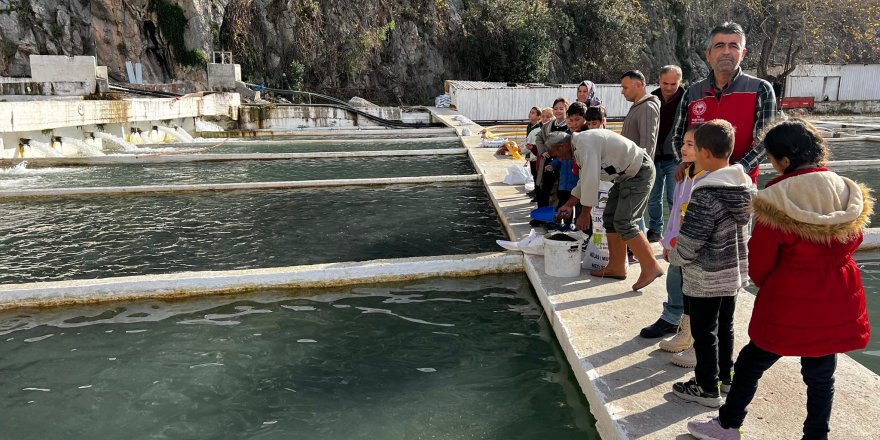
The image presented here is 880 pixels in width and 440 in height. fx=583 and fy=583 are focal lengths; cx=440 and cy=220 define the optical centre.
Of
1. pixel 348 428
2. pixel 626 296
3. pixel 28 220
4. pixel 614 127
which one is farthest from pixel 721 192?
pixel 614 127

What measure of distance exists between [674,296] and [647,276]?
959 millimetres

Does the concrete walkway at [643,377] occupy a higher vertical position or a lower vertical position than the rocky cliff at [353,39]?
lower

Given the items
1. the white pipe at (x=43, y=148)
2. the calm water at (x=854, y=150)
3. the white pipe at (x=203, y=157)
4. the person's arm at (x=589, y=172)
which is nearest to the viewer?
the person's arm at (x=589, y=172)

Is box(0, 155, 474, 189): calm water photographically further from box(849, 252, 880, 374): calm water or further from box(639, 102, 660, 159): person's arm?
box(849, 252, 880, 374): calm water

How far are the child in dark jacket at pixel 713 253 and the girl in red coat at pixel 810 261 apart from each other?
10.1 inches

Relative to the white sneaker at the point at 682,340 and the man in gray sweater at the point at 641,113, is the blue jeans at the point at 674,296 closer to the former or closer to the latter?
the white sneaker at the point at 682,340

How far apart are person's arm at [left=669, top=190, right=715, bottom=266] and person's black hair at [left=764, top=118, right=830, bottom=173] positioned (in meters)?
0.35

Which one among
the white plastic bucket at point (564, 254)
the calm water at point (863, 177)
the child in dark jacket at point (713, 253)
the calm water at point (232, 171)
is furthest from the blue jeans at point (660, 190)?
the calm water at point (232, 171)

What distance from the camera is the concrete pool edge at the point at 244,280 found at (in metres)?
4.77

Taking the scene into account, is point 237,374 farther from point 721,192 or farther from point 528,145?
point 528,145

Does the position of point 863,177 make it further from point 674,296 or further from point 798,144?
point 798,144

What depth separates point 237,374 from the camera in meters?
3.66

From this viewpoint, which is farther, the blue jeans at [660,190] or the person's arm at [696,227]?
the blue jeans at [660,190]

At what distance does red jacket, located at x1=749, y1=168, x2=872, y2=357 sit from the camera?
212cm
